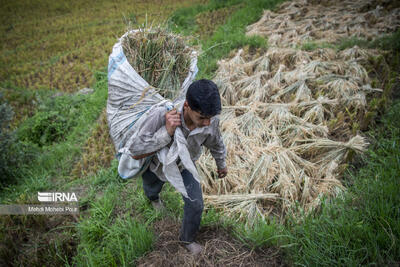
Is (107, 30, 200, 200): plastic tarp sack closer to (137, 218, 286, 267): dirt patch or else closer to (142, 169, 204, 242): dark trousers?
(142, 169, 204, 242): dark trousers

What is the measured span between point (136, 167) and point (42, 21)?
1042 cm

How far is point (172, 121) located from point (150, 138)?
0.17m

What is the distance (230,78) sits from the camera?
3701 millimetres

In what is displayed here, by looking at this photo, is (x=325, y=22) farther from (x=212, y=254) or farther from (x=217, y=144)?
(x=212, y=254)

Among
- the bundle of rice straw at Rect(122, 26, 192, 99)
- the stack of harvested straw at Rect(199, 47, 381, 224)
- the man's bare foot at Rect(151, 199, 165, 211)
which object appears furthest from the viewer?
the stack of harvested straw at Rect(199, 47, 381, 224)

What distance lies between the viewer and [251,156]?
8.12ft

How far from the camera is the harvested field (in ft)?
6.95

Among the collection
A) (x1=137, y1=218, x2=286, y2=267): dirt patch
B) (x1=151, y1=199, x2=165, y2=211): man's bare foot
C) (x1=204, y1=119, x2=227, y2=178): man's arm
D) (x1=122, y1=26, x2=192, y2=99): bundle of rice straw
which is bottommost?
(x1=137, y1=218, x2=286, y2=267): dirt patch

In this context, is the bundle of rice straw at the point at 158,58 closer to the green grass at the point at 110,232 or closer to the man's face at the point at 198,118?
the man's face at the point at 198,118

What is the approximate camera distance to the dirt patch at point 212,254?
4.91 feet

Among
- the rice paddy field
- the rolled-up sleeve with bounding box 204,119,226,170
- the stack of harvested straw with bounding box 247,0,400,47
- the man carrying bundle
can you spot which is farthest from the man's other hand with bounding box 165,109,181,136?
the stack of harvested straw with bounding box 247,0,400,47

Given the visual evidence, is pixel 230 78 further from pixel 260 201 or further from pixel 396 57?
pixel 396 57

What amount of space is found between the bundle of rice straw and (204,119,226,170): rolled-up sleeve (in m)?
A: 0.48

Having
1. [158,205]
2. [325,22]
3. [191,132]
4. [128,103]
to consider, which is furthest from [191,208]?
[325,22]
